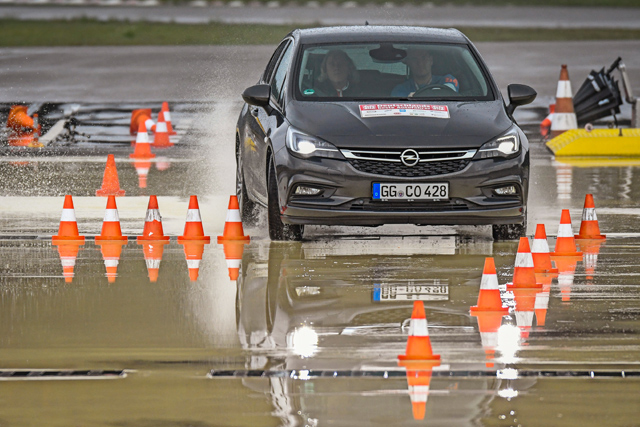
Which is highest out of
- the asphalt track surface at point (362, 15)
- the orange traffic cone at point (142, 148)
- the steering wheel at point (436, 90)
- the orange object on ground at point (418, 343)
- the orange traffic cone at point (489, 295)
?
the asphalt track surface at point (362, 15)

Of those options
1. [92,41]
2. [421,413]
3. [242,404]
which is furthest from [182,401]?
[92,41]

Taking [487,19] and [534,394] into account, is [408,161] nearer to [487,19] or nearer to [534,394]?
[534,394]

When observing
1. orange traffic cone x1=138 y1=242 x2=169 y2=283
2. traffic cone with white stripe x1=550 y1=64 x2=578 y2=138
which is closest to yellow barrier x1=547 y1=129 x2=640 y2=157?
traffic cone with white stripe x1=550 y1=64 x2=578 y2=138

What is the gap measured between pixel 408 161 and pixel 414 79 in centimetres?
131

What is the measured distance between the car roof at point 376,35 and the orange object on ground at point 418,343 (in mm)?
4796

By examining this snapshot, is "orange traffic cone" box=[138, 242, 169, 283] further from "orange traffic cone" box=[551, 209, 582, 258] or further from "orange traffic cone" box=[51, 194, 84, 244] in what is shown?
"orange traffic cone" box=[551, 209, 582, 258]

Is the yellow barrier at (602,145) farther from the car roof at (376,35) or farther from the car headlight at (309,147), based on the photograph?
the car headlight at (309,147)

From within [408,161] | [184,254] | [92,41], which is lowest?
[184,254]

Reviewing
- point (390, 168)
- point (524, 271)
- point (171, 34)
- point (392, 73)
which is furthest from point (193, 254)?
point (171, 34)

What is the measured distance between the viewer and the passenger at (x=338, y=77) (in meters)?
10.9

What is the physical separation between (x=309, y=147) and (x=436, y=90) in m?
1.37

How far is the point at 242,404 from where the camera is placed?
6152mm

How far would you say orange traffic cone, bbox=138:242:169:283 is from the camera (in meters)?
9.39

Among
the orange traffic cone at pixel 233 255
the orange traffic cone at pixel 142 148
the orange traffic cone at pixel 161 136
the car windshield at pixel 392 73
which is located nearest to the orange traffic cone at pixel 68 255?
the orange traffic cone at pixel 233 255
